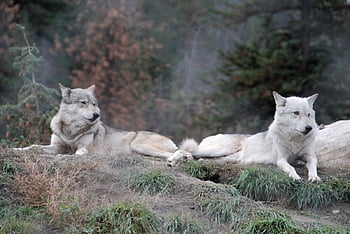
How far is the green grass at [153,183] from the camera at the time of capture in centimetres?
556

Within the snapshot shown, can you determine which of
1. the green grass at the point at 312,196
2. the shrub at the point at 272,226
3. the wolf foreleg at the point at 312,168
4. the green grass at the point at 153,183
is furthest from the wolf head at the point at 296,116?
the shrub at the point at 272,226

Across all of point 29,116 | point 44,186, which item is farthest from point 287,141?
point 29,116

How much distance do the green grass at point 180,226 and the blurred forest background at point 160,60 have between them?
33.2 ft

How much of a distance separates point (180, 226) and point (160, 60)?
1466 centimetres

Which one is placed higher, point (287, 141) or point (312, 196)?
point (287, 141)

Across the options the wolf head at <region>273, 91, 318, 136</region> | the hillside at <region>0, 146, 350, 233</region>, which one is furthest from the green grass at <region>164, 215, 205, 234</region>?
the wolf head at <region>273, 91, 318, 136</region>

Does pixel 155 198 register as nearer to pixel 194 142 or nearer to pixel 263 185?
pixel 263 185

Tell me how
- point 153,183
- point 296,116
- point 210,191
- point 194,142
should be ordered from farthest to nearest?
1. point 194,142
2. point 296,116
3. point 153,183
4. point 210,191

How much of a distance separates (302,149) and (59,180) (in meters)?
3.31

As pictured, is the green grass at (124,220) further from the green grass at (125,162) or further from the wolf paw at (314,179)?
the wolf paw at (314,179)

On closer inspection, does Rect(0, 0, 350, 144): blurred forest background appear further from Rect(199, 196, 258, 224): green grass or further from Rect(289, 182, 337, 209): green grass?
Rect(199, 196, 258, 224): green grass

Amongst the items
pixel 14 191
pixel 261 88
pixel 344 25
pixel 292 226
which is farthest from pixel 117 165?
pixel 344 25

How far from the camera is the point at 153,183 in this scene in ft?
18.5

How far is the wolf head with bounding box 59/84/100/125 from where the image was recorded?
24.6ft
